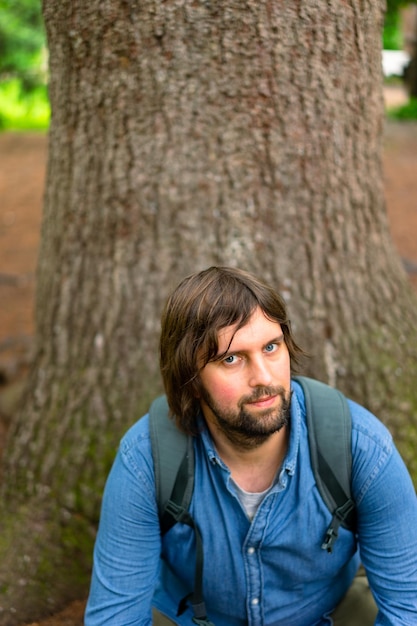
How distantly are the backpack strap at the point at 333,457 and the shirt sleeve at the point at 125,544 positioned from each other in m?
0.55

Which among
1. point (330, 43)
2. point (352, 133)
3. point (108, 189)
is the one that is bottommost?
point (108, 189)

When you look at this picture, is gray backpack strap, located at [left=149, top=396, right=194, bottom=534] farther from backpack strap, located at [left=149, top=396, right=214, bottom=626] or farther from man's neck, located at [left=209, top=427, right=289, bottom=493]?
man's neck, located at [left=209, top=427, right=289, bottom=493]

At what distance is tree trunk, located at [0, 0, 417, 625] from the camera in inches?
111

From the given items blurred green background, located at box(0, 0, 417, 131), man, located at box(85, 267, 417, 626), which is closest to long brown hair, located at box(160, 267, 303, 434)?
man, located at box(85, 267, 417, 626)

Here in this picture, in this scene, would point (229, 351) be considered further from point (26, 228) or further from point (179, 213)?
point (26, 228)

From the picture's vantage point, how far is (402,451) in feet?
10.2

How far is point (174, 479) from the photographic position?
2.29 meters

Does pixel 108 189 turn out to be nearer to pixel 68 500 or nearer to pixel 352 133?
pixel 352 133

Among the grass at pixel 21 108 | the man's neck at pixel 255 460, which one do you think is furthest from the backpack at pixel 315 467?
the grass at pixel 21 108

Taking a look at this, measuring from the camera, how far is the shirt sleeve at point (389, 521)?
2229mm

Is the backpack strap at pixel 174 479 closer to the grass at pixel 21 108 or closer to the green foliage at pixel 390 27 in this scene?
the green foliage at pixel 390 27

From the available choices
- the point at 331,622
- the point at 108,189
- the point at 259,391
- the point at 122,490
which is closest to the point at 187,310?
the point at 259,391

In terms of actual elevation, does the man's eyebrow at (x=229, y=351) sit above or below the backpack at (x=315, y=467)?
above

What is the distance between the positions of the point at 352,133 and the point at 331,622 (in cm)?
200
